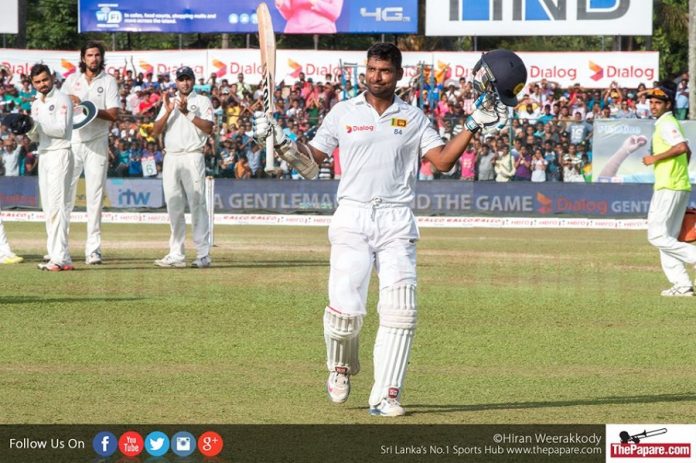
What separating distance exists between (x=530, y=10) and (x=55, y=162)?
28.5 meters

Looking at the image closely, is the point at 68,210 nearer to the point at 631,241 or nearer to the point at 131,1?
the point at 631,241

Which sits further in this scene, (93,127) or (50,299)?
(93,127)

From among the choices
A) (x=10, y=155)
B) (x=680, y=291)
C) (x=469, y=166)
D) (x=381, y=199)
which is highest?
(x=381, y=199)

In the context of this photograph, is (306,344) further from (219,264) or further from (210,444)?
(219,264)

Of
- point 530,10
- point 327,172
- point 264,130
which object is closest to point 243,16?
point 530,10

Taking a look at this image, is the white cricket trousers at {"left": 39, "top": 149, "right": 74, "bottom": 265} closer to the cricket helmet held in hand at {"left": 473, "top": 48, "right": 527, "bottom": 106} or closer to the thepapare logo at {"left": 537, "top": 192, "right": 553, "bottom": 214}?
the cricket helmet held in hand at {"left": 473, "top": 48, "right": 527, "bottom": 106}

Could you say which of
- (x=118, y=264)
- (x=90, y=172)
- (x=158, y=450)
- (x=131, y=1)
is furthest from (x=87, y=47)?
(x=131, y=1)

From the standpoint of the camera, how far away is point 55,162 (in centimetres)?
1709

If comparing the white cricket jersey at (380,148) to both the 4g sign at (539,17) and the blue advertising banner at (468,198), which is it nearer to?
the blue advertising banner at (468,198)

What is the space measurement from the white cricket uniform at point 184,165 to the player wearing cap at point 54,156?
4.37 feet

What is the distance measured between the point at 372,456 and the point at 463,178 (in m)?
25.3

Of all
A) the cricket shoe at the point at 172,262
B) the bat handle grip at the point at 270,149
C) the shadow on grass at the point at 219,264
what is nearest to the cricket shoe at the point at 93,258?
the shadow on grass at the point at 219,264

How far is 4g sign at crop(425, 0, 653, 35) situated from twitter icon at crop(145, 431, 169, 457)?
3715cm

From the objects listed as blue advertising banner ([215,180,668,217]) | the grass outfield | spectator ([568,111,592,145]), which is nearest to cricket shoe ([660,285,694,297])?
the grass outfield
